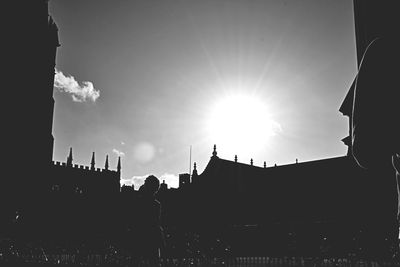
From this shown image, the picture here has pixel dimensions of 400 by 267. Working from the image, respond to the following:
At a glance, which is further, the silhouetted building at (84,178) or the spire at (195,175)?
the silhouetted building at (84,178)

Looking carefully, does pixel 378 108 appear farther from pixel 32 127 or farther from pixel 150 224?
pixel 32 127

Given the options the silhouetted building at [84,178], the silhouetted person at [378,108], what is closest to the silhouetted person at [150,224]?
the silhouetted person at [378,108]

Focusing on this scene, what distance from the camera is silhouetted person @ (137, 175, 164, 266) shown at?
632 cm

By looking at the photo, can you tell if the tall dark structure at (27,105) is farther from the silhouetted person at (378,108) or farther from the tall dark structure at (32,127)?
the silhouetted person at (378,108)

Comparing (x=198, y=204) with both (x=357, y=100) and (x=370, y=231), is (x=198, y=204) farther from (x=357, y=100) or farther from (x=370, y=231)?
(x=357, y=100)

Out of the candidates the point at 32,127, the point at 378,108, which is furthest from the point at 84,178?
the point at 378,108

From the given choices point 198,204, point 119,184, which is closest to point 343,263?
point 198,204

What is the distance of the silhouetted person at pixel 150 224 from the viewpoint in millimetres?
6324

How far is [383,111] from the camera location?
63.4 inches

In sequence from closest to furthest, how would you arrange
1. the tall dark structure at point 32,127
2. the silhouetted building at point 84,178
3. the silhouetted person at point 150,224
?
1. the silhouetted person at point 150,224
2. the tall dark structure at point 32,127
3. the silhouetted building at point 84,178

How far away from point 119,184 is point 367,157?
78.9 meters

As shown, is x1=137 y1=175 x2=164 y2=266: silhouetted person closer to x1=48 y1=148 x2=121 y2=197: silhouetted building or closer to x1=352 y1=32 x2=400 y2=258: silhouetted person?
x1=352 y1=32 x2=400 y2=258: silhouetted person

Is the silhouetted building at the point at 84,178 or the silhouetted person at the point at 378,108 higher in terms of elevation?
the silhouetted building at the point at 84,178

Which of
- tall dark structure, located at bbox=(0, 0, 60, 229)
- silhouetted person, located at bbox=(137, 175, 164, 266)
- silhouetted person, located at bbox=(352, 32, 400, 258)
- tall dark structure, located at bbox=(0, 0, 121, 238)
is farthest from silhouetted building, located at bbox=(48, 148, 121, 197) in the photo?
silhouetted person, located at bbox=(352, 32, 400, 258)
